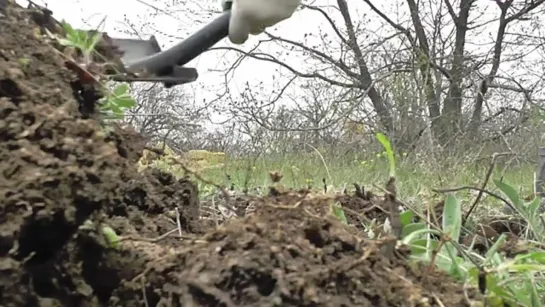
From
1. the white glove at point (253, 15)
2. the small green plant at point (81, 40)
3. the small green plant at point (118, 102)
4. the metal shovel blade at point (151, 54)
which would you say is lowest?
the small green plant at point (118, 102)

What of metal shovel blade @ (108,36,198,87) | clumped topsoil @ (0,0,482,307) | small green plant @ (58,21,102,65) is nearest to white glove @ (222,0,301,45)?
metal shovel blade @ (108,36,198,87)

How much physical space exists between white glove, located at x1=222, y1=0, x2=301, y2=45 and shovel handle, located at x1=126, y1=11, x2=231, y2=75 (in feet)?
0.09

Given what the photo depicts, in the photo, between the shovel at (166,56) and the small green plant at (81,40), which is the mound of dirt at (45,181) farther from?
the shovel at (166,56)

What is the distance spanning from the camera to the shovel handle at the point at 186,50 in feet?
4.60

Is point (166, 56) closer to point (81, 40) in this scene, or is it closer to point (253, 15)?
point (253, 15)

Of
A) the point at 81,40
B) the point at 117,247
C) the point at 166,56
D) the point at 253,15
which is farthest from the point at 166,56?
the point at 117,247

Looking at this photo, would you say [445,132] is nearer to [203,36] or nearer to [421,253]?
[203,36]

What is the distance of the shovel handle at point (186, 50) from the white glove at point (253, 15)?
3cm

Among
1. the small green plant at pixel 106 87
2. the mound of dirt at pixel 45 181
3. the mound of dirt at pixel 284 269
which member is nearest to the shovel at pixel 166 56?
the small green plant at pixel 106 87

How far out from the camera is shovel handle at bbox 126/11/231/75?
1.40 m

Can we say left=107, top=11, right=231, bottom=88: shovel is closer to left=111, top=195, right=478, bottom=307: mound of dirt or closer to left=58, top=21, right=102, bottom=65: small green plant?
left=58, top=21, right=102, bottom=65: small green plant

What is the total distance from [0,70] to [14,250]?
0.19m

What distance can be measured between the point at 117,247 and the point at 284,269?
0.68ft

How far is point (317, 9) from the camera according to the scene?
1191 cm
